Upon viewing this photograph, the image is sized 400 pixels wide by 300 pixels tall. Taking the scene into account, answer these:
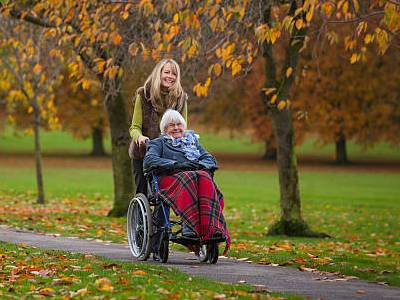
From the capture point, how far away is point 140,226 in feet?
34.0

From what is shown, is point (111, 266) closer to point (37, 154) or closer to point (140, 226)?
point (140, 226)

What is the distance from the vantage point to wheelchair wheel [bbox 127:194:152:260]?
9.95 m

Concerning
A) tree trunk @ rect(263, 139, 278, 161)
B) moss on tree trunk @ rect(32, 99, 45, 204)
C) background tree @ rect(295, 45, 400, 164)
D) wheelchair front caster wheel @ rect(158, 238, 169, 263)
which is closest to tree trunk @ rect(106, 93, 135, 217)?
moss on tree trunk @ rect(32, 99, 45, 204)

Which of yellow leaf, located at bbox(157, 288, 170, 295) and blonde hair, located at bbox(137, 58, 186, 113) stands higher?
blonde hair, located at bbox(137, 58, 186, 113)

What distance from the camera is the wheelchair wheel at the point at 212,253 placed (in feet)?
32.8

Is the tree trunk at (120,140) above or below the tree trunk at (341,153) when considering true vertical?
above

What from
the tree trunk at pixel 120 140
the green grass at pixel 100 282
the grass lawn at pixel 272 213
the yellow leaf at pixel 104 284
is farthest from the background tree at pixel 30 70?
the yellow leaf at pixel 104 284

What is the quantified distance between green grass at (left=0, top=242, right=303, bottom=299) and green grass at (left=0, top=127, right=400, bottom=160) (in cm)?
5119

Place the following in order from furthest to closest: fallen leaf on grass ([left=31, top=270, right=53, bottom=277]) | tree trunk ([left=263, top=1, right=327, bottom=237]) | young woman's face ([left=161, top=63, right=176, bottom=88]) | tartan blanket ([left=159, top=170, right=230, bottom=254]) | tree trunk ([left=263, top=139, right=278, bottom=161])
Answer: tree trunk ([left=263, top=139, right=278, bottom=161]) < tree trunk ([left=263, top=1, right=327, bottom=237]) < young woman's face ([left=161, top=63, right=176, bottom=88]) < tartan blanket ([left=159, top=170, right=230, bottom=254]) < fallen leaf on grass ([left=31, top=270, right=53, bottom=277])

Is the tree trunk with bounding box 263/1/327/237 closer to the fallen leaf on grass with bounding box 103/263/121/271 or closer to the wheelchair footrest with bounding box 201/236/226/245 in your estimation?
the wheelchair footrest with bounding box 201/236/226/245

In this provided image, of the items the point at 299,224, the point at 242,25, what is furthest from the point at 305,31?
the point at 299,224

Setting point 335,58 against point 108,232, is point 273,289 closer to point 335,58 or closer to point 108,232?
point 108,232

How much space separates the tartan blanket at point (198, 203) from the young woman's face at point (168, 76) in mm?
1330

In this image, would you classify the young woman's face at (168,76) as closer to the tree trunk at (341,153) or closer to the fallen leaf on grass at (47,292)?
the fallen leaf on grass at (47,292)
